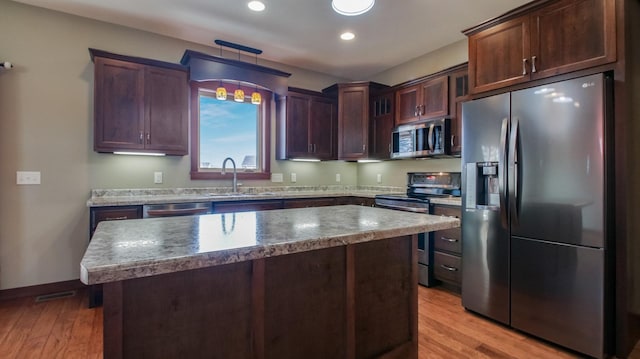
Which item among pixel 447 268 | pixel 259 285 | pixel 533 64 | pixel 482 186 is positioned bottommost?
pixel 447 268

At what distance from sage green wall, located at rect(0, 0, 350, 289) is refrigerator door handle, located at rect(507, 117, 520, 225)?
11.7 ft

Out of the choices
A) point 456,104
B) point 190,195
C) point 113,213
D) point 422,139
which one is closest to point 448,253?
point 422,139

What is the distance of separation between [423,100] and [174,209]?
9.65 ft

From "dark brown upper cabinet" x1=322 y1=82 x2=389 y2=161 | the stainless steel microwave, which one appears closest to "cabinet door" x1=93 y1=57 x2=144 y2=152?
"dark brown upper cabinet" x1=322 y1=82 x2=389 y2=161

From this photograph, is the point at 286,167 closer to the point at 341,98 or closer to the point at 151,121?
the point at 341,98

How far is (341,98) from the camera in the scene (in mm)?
4379

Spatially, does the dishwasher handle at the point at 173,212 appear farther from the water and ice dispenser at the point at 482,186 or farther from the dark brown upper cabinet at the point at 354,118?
the water and ice dispenser at the point at 482,186

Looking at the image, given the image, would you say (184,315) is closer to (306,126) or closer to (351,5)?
(351,5)

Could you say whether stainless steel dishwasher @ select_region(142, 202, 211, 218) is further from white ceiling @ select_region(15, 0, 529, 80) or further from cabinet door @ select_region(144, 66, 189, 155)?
white ceiling @ select_region(15, 0, 529, 80)

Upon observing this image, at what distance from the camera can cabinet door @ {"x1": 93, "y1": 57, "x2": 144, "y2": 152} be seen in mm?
2932

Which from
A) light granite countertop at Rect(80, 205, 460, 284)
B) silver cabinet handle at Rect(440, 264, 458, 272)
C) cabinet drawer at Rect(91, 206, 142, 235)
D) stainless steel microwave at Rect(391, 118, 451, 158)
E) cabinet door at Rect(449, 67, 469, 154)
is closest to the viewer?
light granite countertop at Rect(80, 205, 460, 284)

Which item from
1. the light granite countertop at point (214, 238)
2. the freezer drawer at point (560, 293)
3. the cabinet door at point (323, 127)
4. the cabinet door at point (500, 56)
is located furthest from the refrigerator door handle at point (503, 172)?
the cabinet door at point (323, 127)

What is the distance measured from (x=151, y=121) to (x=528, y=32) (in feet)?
11.1

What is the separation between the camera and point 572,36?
2102mm
